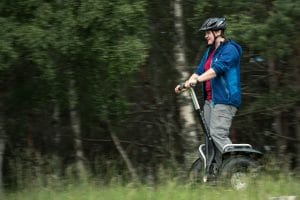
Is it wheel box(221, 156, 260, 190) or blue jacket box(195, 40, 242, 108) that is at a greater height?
blue jacket box(195, 40, 242, 108)

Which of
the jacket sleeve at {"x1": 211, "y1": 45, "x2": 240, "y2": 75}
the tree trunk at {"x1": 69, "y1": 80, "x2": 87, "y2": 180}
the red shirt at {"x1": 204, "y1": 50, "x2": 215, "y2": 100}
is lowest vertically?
the tree trunk at {"x1": 69, "y1": 80, "x2": 87, "y2": 180}

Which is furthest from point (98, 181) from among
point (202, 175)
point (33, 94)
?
point (33, 94)

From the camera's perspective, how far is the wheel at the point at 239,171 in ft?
24.4

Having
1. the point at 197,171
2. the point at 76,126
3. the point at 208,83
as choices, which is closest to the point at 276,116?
the point at 76,126

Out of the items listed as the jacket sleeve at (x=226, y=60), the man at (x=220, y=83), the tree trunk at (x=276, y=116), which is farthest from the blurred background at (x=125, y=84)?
the jacket sleeve at (x=226, y=60)

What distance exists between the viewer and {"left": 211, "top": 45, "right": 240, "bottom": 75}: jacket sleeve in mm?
7902

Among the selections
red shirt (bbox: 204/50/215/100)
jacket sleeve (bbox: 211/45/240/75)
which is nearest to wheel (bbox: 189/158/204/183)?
red shirt (bbox: 204/50/215/100)

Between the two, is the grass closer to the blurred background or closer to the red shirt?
the blurred background

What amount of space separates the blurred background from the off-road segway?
29 centimetres

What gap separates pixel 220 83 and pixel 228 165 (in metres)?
1.08

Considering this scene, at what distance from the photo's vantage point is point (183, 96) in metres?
10.5

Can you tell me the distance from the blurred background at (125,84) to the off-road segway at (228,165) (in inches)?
11.5

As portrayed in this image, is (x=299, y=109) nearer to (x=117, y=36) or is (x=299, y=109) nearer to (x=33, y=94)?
(x=117, y=36)

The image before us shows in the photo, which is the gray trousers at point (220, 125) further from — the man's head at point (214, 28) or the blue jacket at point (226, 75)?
the man's head at point (214, 28)
